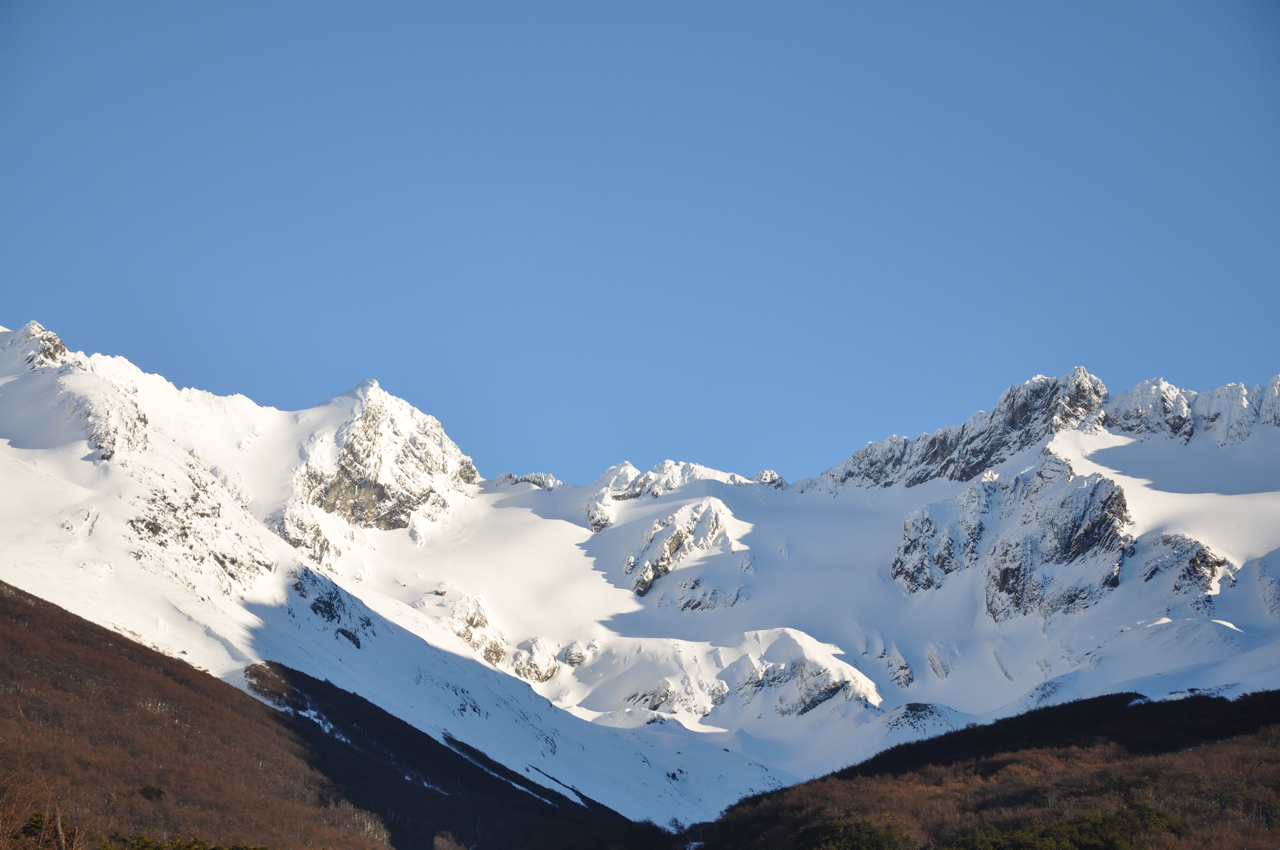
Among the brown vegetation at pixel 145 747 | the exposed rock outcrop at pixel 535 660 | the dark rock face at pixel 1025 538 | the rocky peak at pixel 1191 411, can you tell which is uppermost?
the rocky peak at pixel 1191 411

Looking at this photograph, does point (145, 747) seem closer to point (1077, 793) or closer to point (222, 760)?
point (222, 760)

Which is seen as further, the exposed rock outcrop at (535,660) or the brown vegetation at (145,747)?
the exposed rock outcrop at (535,660)

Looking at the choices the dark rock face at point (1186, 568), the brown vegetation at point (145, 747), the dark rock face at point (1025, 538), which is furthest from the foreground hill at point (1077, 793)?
the dark rock face at point (1025, 538)

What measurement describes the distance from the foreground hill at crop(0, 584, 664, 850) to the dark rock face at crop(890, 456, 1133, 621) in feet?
360

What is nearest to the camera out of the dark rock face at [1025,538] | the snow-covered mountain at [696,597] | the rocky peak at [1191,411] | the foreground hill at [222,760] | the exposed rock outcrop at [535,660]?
the foreground hill at [222,760]

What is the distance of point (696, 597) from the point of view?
18425 centimetres

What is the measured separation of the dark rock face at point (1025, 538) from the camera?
480 ft

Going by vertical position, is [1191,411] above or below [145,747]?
above

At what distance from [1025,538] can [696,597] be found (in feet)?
222

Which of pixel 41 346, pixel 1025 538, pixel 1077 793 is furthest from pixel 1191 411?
pixel 41 346

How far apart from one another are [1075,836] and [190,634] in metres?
62.7

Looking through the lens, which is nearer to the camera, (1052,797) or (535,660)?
(1052,797)

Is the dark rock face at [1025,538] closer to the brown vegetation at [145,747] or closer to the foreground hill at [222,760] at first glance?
the foreground hill at [222,760]

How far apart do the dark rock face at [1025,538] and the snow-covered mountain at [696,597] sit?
529 mm
